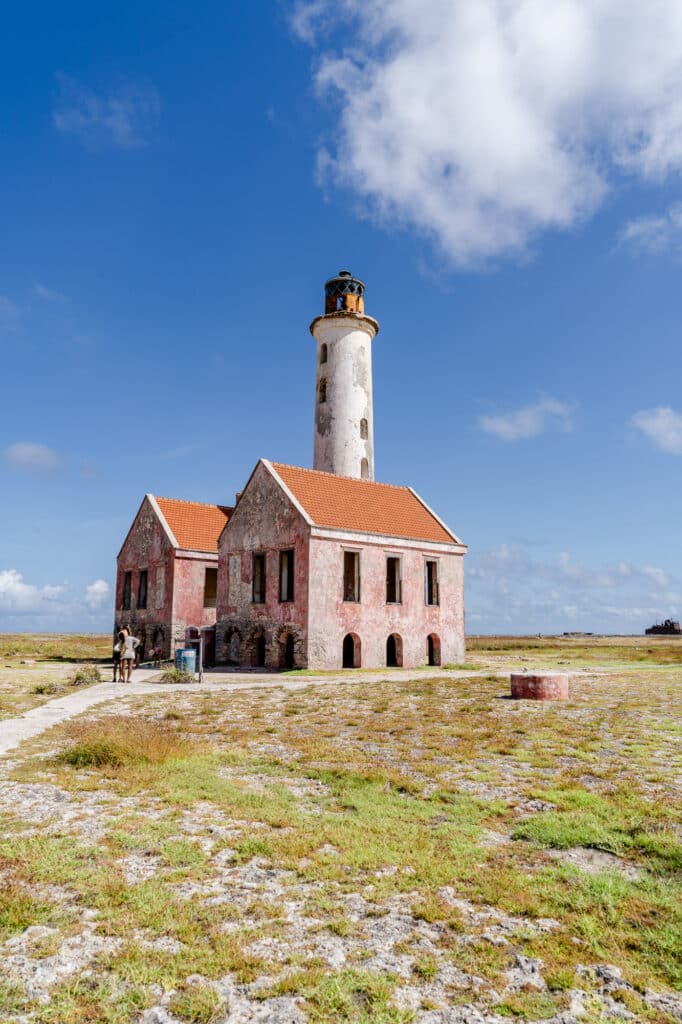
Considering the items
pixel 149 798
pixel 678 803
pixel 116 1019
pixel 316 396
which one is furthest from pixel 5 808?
pixel 316 396

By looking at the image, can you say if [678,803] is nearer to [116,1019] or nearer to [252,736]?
[116,1019]

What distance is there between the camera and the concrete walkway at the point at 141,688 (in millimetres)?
12062

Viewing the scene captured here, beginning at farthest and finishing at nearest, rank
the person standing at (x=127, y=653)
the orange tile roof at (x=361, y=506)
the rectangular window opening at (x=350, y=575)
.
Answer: the orange tile roof at (x=361, y=506), the rectangular window opening at (x=350, y=575), the person standing at (x=127, y=653)

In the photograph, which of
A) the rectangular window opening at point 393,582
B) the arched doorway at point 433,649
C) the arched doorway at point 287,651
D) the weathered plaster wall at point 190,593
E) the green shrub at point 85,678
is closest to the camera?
the green shrub at point 85,678

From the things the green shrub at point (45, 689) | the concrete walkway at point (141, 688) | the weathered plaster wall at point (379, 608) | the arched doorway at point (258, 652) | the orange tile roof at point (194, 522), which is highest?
the orange tile roof at point (194, 522)

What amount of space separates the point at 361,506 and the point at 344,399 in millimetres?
8063

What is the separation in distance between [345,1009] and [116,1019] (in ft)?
3.80

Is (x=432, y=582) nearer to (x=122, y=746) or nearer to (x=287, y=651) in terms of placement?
(x=287, y=651)

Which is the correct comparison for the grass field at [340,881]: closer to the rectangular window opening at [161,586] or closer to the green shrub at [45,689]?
the green shrub at [45,689]

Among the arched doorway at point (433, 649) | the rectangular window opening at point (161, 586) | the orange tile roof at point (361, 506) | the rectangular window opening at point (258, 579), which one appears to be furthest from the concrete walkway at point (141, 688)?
the orange tile roof at point (361, 506)

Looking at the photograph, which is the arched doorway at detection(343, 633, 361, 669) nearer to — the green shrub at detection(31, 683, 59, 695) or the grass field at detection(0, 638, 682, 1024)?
the green shrub at detection(31, 683, 59, 695)

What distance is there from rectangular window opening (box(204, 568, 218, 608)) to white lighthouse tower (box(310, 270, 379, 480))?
7806 mm

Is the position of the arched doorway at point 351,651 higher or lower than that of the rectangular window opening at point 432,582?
lower

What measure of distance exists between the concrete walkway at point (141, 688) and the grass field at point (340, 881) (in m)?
2.05
